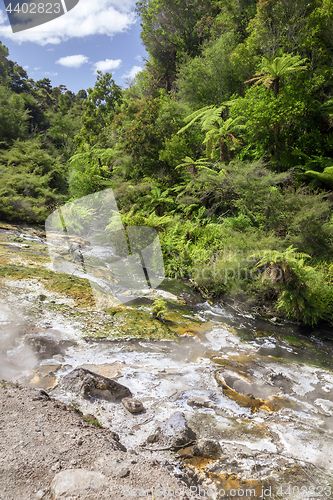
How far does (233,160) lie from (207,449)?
32.2ft

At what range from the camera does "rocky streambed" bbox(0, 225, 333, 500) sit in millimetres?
2856

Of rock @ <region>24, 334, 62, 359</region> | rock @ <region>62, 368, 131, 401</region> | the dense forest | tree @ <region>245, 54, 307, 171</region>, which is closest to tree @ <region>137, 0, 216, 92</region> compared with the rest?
the dense forest

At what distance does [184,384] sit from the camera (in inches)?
174

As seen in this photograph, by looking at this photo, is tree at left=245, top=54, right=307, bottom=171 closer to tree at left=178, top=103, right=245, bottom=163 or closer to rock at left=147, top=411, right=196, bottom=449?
tree at left=178, top=103, right=245, bottom=163

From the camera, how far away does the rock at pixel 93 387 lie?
3.81 metres

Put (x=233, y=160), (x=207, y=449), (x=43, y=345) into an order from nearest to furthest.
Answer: (x=207, y=449) < (x=43, y=345) < (x=233, y=160)

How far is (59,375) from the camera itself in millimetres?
4238

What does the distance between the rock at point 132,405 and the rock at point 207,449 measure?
89cm

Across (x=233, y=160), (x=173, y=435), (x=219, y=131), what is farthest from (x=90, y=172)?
(x=173, y=435)

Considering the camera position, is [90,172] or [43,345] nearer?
[43,345]

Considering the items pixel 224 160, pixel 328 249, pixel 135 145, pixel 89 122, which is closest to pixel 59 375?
pixel 328 249

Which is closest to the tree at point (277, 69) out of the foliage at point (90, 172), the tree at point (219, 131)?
the tree at point (219, 131)

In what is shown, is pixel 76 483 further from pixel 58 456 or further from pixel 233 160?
pixel 233 160

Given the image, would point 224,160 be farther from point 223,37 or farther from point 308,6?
point 223,37
